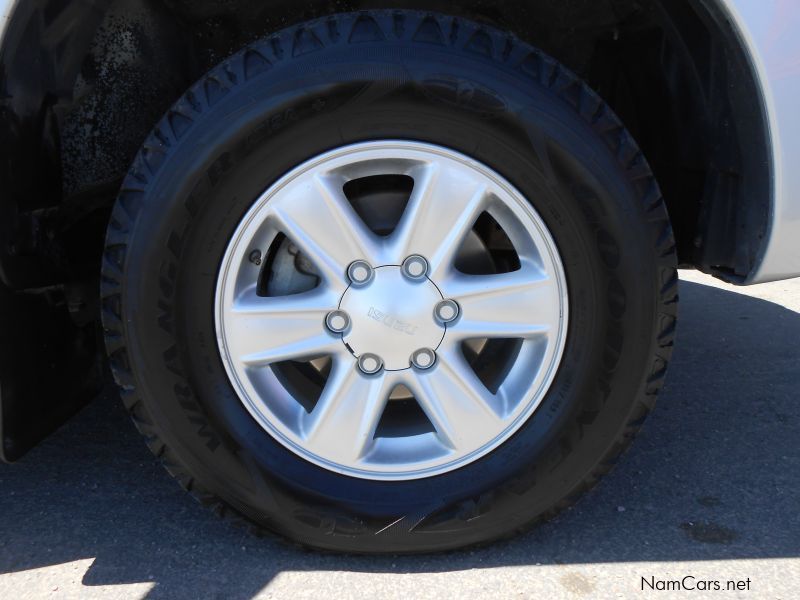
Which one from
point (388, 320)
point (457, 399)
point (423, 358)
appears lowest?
point (457, 399)

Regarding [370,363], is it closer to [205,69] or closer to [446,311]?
[446,311]

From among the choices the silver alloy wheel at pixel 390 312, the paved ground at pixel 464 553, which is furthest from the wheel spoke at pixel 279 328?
the paved ground at pixel 464 553

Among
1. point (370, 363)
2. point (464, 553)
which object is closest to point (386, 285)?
point (370, 363)

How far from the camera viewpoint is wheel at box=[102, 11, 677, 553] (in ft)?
4.70

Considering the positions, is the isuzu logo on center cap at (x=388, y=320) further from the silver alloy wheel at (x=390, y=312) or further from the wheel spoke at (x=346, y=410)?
the wheel spoke at (x=346, y=410)

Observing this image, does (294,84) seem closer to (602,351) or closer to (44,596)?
(602,351)

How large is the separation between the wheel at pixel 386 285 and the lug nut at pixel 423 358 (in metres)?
0.01

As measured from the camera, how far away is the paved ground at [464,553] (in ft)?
4.87

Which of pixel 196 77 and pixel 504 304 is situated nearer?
pixel 504 304

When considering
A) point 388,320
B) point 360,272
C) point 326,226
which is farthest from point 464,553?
point 326,226

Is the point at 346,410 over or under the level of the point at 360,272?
under

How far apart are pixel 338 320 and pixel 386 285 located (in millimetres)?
129

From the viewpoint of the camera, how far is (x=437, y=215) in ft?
4.95

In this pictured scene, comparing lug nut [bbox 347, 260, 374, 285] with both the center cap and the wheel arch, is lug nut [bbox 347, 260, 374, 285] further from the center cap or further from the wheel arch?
the wheel arch
